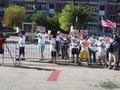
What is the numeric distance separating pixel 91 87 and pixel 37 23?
64553mm

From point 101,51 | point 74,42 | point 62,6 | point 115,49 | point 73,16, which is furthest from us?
point 62,6

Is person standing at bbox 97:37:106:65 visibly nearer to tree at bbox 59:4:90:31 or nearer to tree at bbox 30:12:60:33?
tree at bbox 59:4:90:31

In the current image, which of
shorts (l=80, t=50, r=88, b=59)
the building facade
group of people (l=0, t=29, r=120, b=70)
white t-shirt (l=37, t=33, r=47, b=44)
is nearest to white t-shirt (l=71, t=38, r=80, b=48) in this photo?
group of people (l=0, t=29, r=120, b=70)

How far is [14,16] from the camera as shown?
82.1m

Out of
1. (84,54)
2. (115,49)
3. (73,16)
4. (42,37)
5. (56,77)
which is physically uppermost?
(73,16)

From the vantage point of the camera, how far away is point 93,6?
92.4 m

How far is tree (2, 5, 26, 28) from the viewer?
3201 inches

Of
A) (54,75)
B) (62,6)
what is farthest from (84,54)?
(62,6)

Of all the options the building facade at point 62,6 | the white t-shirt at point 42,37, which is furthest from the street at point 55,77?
the building facade at point 62,6

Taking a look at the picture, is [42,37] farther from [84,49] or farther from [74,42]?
[84,49]

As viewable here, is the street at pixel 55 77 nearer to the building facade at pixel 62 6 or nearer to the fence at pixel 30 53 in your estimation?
the fence at pixel 30 53

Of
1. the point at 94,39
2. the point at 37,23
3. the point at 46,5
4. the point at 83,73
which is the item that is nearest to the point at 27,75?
the point at 83,73

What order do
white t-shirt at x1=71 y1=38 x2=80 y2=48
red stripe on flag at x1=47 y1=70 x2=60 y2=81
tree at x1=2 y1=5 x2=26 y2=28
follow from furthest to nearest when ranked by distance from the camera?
tree at x1=2 y1=5 x2=26 y2=28 → white t-shirt at x1=71 y1=38 x2=80 y2=48 → red stripe on flag at x1=47 y1=70 x2=60 y2=81

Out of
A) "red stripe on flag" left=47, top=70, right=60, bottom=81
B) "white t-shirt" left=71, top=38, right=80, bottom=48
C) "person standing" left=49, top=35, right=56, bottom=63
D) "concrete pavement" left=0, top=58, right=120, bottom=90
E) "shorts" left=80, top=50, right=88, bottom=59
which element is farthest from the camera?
"white t-shirt" left=71, top=38, right=80, bottom=48
